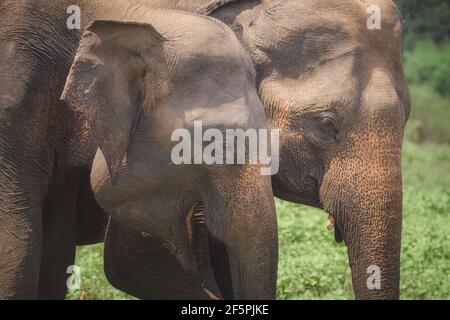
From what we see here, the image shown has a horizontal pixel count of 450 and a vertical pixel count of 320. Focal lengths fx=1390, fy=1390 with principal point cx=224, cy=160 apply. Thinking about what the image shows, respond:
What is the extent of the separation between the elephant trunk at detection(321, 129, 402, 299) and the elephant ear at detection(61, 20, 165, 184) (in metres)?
0.89

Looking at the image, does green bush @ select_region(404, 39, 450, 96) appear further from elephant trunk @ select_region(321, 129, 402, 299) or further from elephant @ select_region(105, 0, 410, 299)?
elephant trunk @ select_region(321, 129, 402, 299)

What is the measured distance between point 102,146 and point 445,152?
6.13 m

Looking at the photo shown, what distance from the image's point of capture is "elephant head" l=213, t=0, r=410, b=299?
16.1 ft

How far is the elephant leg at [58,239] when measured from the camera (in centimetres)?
516

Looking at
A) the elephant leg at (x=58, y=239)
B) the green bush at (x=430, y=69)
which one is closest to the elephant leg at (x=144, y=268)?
the elephant leg at (x=58, y=239)

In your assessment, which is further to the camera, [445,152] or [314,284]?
[445,152]

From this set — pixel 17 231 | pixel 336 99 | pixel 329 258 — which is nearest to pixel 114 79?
pixel 17 231

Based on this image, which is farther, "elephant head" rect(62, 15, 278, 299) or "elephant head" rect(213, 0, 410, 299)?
"elephant head" rect(213, 0, 410, 299)

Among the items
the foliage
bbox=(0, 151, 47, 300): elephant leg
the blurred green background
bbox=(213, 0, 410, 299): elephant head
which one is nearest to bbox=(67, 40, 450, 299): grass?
the blurred green background

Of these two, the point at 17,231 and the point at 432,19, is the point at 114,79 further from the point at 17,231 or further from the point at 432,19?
the point at 432,19

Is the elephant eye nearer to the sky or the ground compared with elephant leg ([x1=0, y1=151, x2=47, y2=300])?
nearer to the sky
